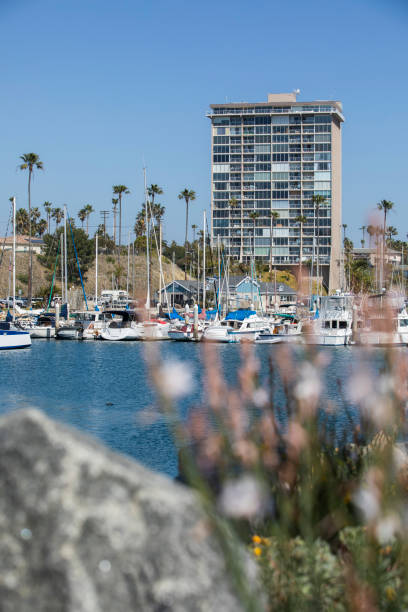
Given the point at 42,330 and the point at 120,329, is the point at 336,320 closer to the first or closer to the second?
the point at 120,329

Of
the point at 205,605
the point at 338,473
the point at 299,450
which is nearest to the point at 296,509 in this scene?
the point at 299,450

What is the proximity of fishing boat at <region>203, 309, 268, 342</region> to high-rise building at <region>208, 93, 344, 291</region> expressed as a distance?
103357 millimetres

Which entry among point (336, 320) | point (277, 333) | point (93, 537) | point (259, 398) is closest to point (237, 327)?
point (277, 333)

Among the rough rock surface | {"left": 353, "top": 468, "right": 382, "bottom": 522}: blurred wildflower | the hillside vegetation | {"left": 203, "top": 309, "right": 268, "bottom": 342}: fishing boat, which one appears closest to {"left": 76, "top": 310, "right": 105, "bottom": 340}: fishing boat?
{"left": 203, "top": 309, "right": 268, "bottom": 342}: fishing boat

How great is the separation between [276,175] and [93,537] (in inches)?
6609

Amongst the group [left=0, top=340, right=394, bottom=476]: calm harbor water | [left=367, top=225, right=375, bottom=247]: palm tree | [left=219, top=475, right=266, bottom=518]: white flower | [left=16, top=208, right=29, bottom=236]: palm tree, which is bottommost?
[left=0, top=340, right=394, bottom=476]: calm harbor water

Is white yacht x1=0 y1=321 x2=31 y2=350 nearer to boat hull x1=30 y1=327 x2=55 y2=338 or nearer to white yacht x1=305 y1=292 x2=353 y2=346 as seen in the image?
boat hull x1=30 y1=327 x2=55 y2=338

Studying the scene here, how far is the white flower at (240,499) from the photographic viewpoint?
177 inches

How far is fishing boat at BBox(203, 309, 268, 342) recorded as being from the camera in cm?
5953

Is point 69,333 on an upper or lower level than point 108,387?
upper

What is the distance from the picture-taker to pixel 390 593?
14.3ft

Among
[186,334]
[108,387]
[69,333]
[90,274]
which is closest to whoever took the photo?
[108,387]

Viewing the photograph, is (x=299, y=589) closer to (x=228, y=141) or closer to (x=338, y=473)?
(x=338, y=473)

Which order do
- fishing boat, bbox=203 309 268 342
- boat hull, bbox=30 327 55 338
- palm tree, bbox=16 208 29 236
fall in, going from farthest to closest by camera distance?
1. palm tree, bbox=16 208 29 236
2. boat hull, bbox=30 327 55 338
3. fishing boat, bbox=203 309 268 342
